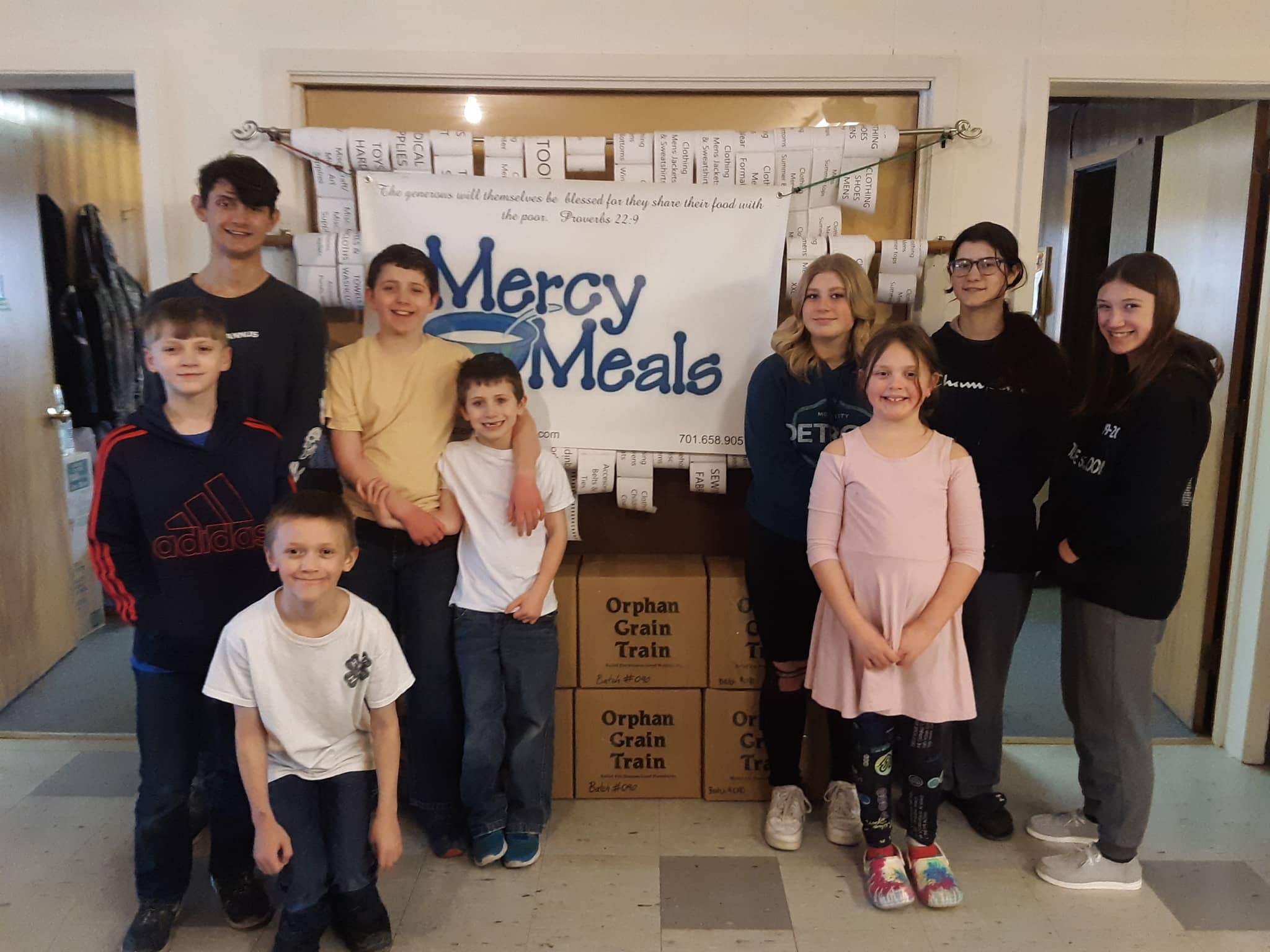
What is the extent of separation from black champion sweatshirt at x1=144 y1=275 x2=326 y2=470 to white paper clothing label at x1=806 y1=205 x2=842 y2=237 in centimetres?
121

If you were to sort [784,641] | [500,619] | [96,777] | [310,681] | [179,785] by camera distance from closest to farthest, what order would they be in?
→ [310,681] → [179,785] → [500,619] → [784,641] → [96,777]

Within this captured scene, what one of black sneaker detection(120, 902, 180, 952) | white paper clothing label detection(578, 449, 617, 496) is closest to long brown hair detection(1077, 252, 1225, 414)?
white paper clothing label detection(578, 449, 617, 496)

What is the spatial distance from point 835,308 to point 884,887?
1.18 metres

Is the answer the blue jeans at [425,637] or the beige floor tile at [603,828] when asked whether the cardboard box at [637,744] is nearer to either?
the beige floor tile at [603,828]

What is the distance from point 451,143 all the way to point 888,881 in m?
1.93

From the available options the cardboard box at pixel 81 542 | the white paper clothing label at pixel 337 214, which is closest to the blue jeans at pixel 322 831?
the white paper clothing label at pixel 337 214

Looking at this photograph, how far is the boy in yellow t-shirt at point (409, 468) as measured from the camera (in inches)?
72.2

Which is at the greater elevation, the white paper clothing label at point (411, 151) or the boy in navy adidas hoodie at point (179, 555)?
the white paper clothing label at point (411, 151)

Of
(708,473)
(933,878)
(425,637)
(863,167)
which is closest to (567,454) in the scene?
(708,473)

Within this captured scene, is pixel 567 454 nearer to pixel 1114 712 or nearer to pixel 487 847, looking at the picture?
pixel 487 847

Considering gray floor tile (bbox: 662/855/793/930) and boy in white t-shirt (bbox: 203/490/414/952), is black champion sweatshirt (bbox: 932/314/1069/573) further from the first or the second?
boy in white t-shirt (bbox: 203/490/414/952)

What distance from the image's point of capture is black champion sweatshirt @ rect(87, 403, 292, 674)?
1533 mm

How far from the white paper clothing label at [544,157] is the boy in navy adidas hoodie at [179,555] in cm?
92

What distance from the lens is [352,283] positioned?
2180mm
